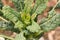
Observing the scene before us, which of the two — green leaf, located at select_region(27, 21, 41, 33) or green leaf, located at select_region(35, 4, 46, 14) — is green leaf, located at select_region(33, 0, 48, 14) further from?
green leaf, located at select_region(27, 21, 41, 33)

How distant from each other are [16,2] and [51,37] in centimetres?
27

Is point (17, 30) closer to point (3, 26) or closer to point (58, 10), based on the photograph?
point (3, 26)

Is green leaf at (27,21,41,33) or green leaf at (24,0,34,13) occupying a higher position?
green leaf at (24,0,34,13)

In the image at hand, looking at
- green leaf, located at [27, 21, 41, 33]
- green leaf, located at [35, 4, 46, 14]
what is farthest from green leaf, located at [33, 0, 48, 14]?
green leaf, located at [27, 21, 41, 33]

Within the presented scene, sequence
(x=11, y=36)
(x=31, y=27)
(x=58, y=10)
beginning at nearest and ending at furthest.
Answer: (x=31, y=27)
(x=11, y=36)
(x=58, y=10)

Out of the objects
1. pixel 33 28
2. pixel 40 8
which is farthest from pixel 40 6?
pixel 33 28

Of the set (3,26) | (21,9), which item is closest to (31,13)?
(21,9)

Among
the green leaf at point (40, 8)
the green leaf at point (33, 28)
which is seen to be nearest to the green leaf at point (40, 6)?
the green leaf at point (40, 8)

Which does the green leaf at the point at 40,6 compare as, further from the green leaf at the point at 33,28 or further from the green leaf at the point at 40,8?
the green leaf at the point at 33,28

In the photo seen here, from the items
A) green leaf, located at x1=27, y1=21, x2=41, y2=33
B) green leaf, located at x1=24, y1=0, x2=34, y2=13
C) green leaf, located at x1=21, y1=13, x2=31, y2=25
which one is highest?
green leaf, located at x1=24, y1=0, x2=34, y2=13

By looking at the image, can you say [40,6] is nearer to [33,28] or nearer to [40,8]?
[40,8]

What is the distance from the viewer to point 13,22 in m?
0.85

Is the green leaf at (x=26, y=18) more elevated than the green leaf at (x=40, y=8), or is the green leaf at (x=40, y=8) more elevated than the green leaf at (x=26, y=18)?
the green leaf at (x=40, y=8)

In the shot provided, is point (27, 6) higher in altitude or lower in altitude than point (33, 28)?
higher
